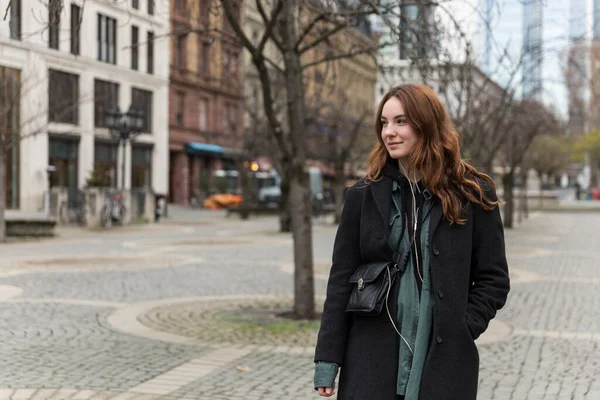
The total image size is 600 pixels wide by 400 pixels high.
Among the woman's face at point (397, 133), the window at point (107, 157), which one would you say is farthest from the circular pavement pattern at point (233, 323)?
the window at point (107, 157)

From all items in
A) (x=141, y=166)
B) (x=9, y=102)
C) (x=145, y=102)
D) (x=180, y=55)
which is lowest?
(x=141, y=166)

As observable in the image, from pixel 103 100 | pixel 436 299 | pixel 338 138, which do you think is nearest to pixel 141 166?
pixel 103 100

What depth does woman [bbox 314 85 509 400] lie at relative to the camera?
302 centimetres

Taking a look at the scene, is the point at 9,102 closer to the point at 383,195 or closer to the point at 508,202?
the point at 508,202

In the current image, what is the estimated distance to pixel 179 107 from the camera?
5316 cm

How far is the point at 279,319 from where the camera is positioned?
942cm

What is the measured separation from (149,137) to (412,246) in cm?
4482

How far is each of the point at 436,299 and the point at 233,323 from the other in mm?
6333

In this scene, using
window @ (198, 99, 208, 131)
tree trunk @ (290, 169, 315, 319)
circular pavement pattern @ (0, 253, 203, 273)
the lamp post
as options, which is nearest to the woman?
tree trunk @ (290, 169, 315, 319)

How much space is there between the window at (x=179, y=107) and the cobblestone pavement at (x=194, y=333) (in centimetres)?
3574

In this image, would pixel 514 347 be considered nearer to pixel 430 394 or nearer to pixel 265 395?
pixel 265 395

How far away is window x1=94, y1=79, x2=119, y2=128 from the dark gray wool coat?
3685 cm

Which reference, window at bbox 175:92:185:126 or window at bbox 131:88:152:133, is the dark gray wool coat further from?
window at bbox 175:92:185:126

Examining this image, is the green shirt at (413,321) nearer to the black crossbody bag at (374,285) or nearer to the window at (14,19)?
the black crossbody bag at (374,285)
